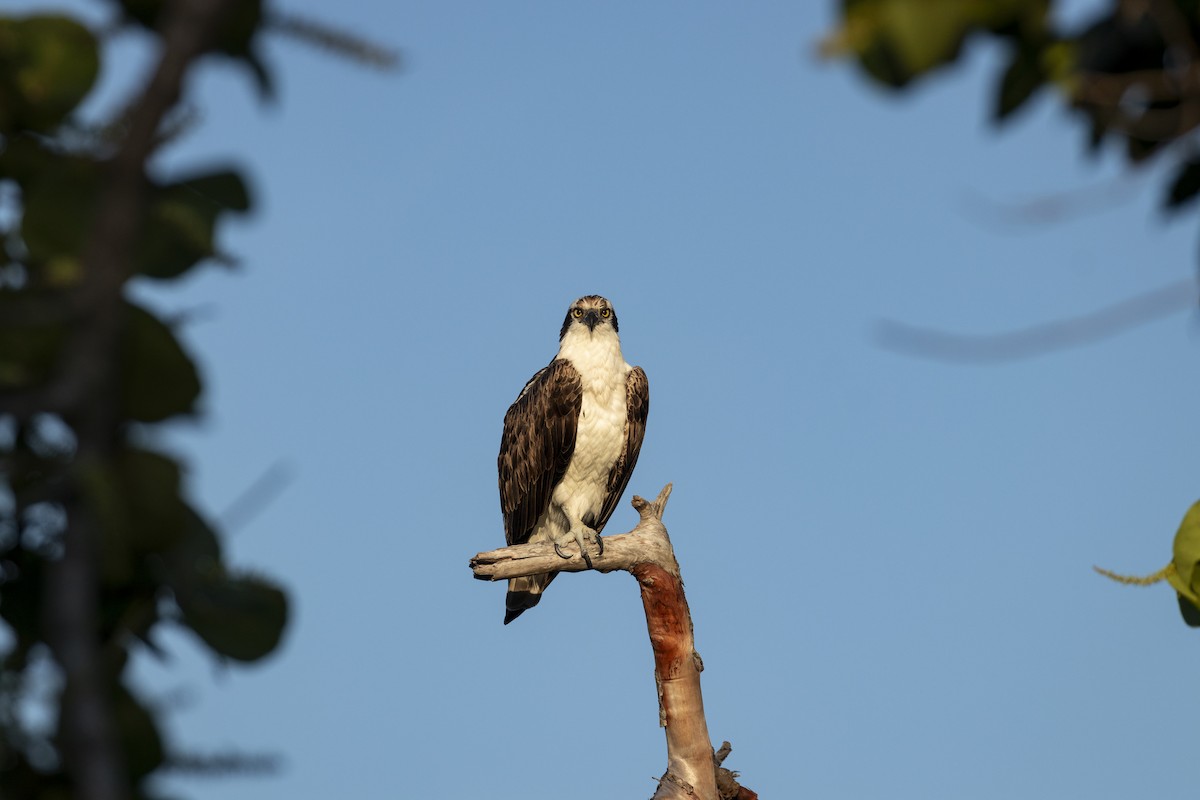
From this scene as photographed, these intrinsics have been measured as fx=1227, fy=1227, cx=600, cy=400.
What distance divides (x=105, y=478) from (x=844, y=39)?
3.55ft

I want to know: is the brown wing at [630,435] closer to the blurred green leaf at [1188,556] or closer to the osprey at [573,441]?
the osprey at [573,441]

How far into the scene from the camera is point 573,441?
33.7 ft

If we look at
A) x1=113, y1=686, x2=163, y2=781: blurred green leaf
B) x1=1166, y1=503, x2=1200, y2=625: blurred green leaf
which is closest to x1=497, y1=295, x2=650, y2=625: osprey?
x1=1166, y1=503, x2=1200, y2=625: blurred green leaf

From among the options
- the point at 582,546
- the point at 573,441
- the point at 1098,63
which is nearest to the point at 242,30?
the point at 1098,63

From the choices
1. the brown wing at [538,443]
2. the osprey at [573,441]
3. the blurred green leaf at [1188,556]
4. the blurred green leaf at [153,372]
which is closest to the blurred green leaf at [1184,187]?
the blurred green leaf at [1188,556]

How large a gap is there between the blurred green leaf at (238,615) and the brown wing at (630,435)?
841 centimetres

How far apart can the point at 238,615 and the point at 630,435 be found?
8561mm

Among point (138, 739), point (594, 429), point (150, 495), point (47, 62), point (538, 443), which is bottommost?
point (138, 739)

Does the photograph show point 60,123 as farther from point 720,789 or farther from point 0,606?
point 720,789

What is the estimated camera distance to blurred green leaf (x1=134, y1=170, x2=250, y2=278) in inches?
71.8

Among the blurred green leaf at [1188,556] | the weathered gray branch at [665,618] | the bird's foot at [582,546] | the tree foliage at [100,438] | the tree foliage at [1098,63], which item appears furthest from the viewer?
the bird's foot at [582,546]

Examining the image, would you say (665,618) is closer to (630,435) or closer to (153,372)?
(630,435)

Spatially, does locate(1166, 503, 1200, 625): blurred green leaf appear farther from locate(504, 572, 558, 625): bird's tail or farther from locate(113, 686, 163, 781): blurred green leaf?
locate(504, 572, 558, 625): bird's tail

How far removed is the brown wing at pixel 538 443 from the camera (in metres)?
10.3
